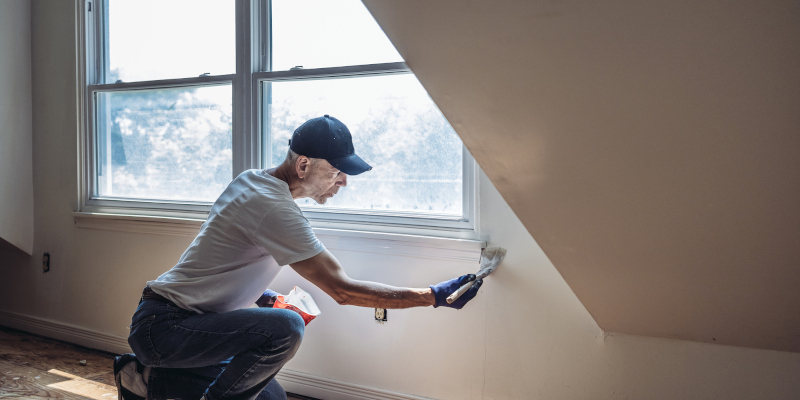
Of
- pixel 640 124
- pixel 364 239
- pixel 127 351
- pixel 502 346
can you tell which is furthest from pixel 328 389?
pixel 640 124

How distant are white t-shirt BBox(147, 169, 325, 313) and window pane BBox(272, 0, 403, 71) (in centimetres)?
72

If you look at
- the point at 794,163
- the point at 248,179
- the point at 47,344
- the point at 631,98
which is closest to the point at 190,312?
the point at 248,179

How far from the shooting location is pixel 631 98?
0.84 metres

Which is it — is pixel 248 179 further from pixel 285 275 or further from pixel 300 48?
pixel 300 48

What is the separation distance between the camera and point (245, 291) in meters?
1.62

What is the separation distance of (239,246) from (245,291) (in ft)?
0.59

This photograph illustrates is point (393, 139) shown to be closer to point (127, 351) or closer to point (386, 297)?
point (386, 297)

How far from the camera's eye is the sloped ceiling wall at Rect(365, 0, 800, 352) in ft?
2.45

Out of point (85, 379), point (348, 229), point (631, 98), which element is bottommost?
point (85, 379)

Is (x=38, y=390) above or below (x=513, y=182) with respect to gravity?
below

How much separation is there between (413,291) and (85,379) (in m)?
1.71

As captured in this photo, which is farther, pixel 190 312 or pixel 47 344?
pixel 47 344

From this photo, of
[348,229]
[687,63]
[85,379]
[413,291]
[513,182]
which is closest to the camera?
[687,63]

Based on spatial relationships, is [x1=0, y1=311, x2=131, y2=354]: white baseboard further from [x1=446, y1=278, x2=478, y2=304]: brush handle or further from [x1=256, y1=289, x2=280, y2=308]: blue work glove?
[x1=446, y1=278, x2=478, y2=304]: brush handle
